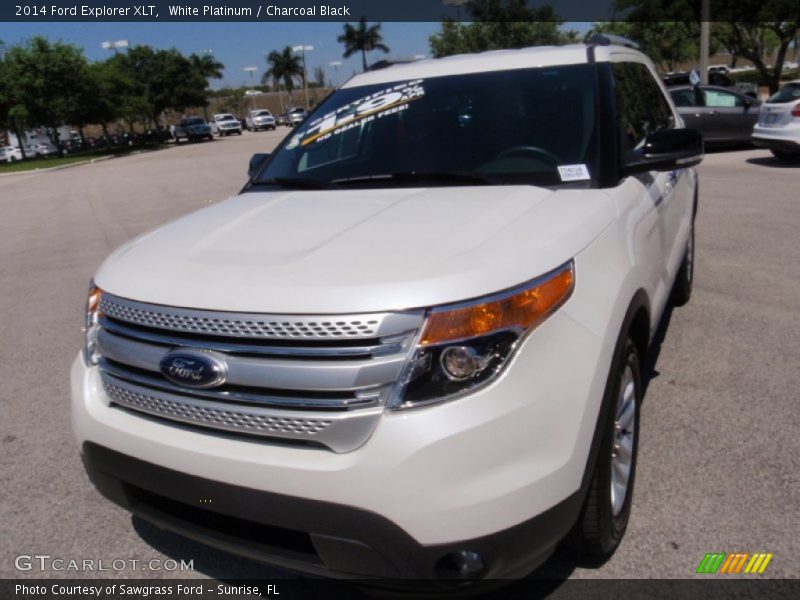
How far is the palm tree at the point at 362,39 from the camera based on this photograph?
227 feet

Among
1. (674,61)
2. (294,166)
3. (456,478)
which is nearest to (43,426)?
(294,166)

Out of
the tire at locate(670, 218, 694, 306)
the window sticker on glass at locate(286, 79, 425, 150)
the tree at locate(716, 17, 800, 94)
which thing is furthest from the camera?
the tree at locate(716, 17, 800, 94)

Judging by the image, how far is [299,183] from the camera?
340 centimetres

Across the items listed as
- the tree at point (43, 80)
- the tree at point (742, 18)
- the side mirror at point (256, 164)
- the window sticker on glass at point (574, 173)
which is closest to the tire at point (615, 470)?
the window sticker on glass at point (574, 173)

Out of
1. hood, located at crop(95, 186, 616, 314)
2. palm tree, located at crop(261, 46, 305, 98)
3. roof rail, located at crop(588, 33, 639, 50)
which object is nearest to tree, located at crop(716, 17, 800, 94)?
Answer: roof rail, located at crop(588, 33, 639, 50)

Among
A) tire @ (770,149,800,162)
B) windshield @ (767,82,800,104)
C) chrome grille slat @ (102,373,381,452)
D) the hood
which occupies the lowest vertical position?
tire @ (770,149,800,162)

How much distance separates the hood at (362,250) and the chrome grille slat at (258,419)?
0.29 metres

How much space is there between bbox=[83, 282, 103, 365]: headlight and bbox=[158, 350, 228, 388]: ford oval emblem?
48 cm

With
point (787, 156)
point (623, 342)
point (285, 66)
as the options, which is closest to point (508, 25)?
point (787, 156)

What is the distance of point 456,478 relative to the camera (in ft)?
6.17

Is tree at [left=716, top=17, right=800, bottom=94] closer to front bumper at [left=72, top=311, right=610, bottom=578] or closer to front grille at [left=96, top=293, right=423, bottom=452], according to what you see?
front bumper at [left=72, top=311, right=610, bottom=578]

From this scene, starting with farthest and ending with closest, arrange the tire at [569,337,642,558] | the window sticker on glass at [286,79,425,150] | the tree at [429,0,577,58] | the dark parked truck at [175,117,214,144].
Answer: the dark parked truck at [175,117,214,144] → the tree at [429,0,577,58] → the window sticker on glass at [286,79,425,150] → the tire at [569,337,642,558]

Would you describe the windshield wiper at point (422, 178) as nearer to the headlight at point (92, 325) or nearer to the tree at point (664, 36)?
the headlight at point (92, 325)

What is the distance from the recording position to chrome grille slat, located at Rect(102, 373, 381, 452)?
6.31ft
